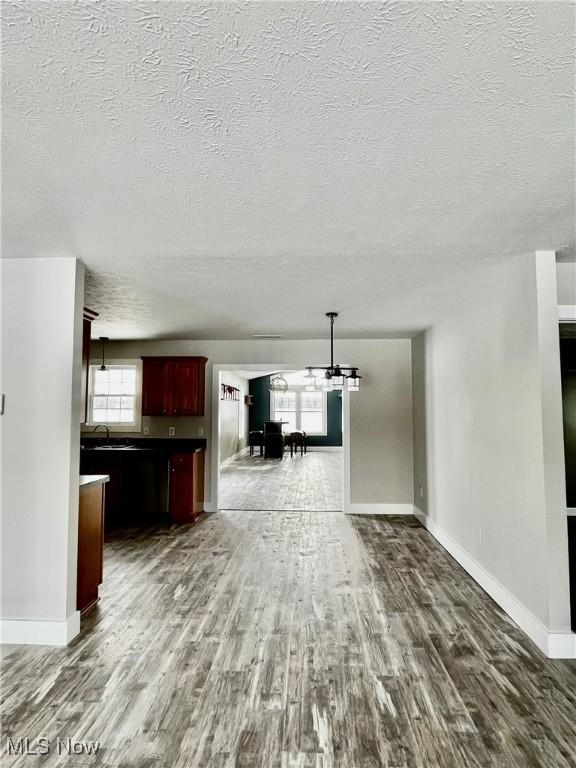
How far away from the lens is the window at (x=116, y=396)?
6688mm

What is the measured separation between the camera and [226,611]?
128 inches

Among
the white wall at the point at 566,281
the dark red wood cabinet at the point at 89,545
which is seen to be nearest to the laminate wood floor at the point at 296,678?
the dark red wood cabinet at the point at 89,545

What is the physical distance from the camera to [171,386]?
639 centimetres

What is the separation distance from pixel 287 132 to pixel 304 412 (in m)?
14.4

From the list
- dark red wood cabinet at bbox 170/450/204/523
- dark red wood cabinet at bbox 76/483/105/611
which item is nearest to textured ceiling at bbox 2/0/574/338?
dark red wood cabinet at bbox 76/483/105/611

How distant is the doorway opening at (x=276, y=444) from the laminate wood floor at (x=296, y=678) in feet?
9.51

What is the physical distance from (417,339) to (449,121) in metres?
4.74

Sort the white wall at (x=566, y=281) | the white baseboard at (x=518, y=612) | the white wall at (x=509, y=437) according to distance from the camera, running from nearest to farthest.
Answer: the white baseboard at (x=518, y=612), the white wall at (x=509, y=437), the white wall at (x=566, y=281)

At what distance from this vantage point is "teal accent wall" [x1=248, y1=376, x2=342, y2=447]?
1577 cm

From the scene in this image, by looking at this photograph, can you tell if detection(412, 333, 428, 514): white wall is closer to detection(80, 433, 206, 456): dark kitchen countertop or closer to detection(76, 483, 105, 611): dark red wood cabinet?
detection(80, 433, 206, 456): dark kitchen countertop

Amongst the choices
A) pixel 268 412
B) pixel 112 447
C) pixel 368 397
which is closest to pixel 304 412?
pixel 268 412

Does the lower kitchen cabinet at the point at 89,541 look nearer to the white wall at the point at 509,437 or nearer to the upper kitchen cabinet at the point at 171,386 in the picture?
the upper kitchen cabinet at the point at 171,386

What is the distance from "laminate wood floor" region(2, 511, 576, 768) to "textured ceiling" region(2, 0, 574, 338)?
7.83 ft

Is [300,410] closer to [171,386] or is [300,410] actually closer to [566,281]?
[171,386]
